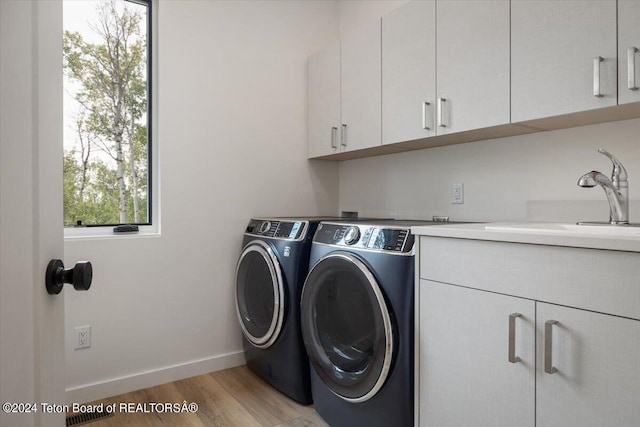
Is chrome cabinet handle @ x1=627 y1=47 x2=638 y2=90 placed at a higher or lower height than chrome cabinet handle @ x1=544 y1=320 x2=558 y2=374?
higher

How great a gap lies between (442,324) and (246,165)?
64.8 inches

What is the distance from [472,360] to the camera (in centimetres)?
121

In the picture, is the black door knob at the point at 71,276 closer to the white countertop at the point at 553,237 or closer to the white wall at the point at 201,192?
the white countertop at the point at 553,237

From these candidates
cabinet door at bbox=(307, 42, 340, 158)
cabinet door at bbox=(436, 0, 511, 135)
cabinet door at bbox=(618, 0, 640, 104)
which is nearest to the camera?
cabinet door at bbox=(618, 0, 640, 104)

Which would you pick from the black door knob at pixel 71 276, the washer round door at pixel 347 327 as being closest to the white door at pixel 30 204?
the black door knob at pixel 71 276

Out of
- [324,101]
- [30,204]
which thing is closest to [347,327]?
[30,204]

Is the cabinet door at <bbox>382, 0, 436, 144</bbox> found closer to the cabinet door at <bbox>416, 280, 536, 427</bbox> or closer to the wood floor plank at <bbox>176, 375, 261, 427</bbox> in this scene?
the cabinet door at <bbox>416, 280, 536, 427</bbox>

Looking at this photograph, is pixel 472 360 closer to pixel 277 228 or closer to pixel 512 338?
pixel 512 338

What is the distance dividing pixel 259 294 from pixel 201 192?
2.33ft

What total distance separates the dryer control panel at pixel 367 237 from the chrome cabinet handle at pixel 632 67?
838mm

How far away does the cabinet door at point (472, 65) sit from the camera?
1.56 meters

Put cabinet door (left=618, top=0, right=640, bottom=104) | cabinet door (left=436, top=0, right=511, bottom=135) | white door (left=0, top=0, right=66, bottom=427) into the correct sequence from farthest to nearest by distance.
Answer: cabinet door (left=436, top=0, right=511, bottom=135) → cabinet door (left=618, top=0, right=640, bottom=104) → white door (left=0, top=0, right=66, bottom=427)

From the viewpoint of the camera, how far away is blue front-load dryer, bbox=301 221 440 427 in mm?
1413

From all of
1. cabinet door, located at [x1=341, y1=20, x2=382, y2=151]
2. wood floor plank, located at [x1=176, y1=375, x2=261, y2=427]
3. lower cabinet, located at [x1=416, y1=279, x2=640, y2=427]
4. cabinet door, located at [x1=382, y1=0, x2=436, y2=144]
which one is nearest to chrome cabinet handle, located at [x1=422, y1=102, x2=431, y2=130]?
cabinet door, located at [x1=382, y1=0, x2=436, y2=144]
